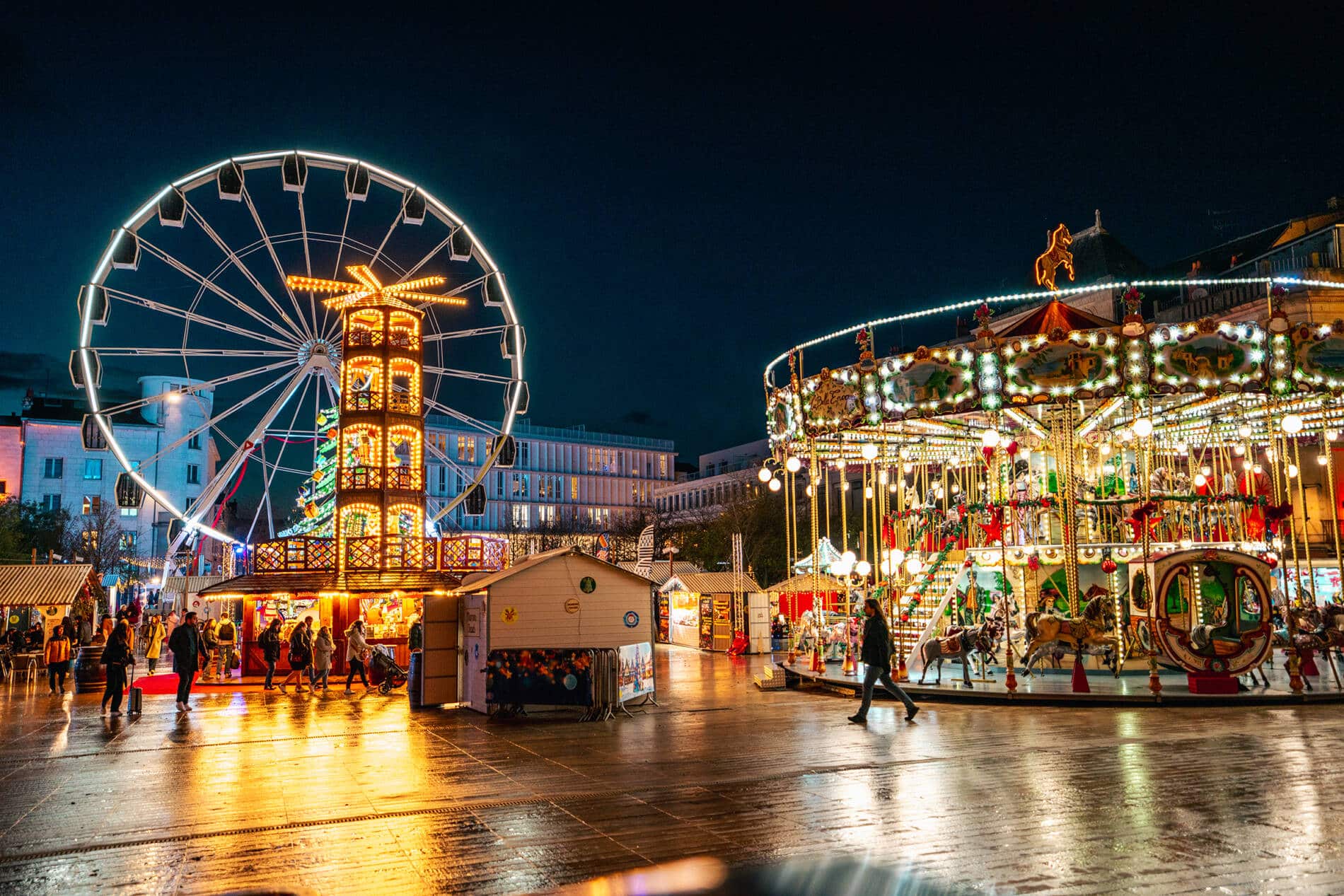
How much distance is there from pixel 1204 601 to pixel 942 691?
16.5 feet

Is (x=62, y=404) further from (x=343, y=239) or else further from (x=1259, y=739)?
(x=1259, y=739)

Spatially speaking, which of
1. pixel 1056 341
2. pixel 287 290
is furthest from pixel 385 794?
pixel 287 290

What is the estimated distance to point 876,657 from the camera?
12992 mm

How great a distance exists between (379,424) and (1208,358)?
1822cm

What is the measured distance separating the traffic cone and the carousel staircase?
4.05 m

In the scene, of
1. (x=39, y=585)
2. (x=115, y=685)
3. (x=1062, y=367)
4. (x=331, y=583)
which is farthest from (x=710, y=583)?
(x=115, y=685)

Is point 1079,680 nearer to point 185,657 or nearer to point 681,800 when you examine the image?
point 681,800

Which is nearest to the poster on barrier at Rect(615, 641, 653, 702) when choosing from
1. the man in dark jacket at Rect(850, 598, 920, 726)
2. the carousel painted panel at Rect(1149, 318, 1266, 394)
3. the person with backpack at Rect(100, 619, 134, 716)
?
the man in dark jacket at Rect(850, 598, 920, 726)

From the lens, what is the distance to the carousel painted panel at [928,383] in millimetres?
16453

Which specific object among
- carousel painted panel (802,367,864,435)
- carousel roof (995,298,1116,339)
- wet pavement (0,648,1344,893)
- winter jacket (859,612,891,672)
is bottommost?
wet pavement (0,648,1344,893)

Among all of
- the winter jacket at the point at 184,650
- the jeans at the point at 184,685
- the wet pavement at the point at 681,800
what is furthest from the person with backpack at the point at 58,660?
the wet pavement at the point at 681,800

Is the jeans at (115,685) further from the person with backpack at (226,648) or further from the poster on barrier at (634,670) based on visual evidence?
the poster on barrier at (634,670)

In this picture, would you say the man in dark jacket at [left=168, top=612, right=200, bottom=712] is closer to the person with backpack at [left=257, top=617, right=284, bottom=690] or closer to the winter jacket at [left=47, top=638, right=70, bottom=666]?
the person with backpack at [left=257, top=617, right=284, bottom=690]

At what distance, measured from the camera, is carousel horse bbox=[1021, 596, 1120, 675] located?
627 inches
